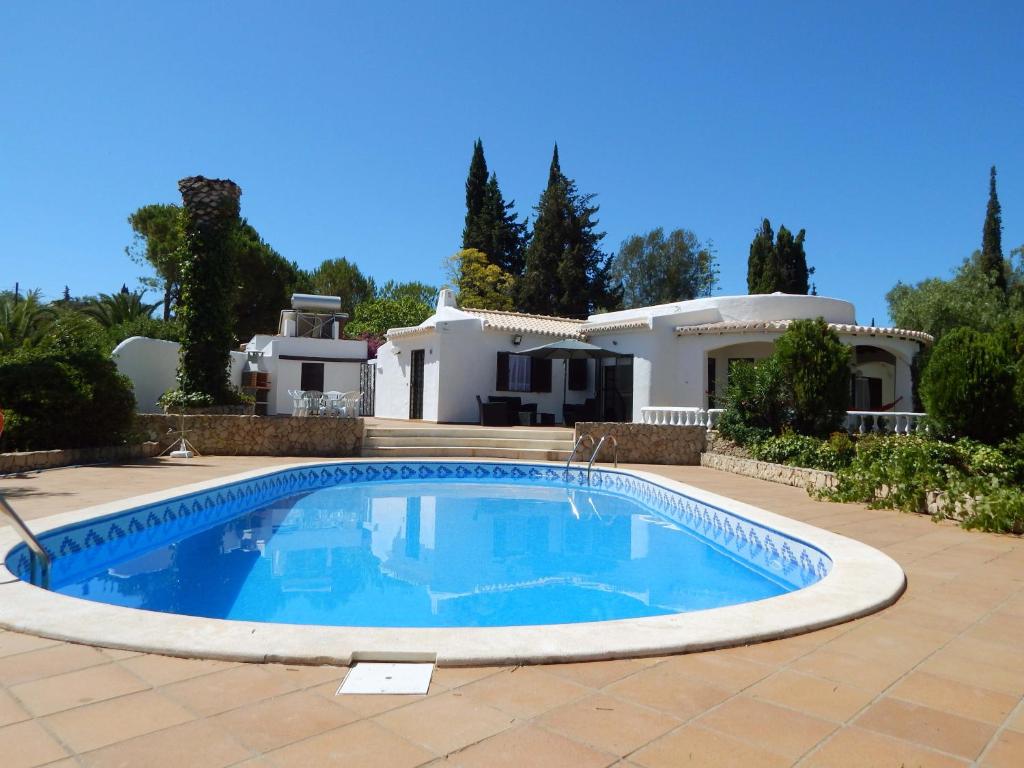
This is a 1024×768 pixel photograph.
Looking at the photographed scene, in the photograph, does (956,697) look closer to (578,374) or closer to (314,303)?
(578,374)

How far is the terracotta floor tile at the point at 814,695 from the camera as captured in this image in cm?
304

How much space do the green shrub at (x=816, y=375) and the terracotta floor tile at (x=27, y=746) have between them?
543 inches

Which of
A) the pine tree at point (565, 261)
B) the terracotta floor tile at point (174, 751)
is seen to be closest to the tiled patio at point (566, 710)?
the terracotta floor tile at point (174, 751)

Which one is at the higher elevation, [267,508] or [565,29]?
[565,29]

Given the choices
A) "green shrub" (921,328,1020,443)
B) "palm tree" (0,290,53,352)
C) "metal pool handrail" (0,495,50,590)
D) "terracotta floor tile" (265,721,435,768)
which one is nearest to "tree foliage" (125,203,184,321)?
"palm tree" (0,290,53,352)

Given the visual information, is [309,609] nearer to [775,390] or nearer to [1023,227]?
[775,390]

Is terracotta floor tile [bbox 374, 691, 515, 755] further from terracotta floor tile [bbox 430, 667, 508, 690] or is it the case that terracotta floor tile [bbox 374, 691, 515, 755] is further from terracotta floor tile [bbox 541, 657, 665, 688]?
terracotta floor tile [bbox 541, 657, 665, 688]

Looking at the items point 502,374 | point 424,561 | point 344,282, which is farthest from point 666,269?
point 424,561

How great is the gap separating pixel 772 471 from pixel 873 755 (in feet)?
35.3

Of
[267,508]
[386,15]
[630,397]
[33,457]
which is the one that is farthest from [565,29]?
[33,457]

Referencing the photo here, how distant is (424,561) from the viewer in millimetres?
7961

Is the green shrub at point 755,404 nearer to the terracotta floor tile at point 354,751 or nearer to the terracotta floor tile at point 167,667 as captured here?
the terracotta floor tile at point 167,667

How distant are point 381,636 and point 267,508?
7.85m

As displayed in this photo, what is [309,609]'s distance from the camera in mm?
5906
